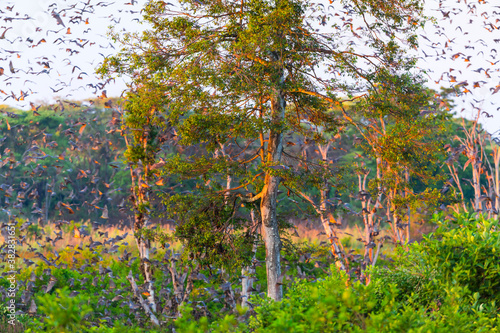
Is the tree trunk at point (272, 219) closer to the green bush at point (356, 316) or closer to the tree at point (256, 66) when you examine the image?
the tree at point (256, 66)

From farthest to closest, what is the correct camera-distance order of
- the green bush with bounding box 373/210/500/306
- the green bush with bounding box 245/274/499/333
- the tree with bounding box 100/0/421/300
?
the tree with bounding box 100/0/421/300, the green bush with bounding box 373/210/500/306, the green bush with bounding box 245/274/499/333

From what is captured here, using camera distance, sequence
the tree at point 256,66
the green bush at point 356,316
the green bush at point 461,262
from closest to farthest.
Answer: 1. the green bush at point 356,316
2. the green bush at point 461,262
3. the tree at point 256,66

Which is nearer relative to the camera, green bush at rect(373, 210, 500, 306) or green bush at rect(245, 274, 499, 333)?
green bush at rect(245, 274, 499, 333)

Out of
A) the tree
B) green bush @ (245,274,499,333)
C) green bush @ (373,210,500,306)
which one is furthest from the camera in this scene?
the tree

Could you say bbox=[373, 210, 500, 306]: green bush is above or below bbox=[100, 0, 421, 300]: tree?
below

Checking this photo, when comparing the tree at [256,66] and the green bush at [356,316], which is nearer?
the green bush at [356,316]

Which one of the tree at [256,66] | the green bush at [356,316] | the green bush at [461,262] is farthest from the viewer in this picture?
the tree at [256,66]

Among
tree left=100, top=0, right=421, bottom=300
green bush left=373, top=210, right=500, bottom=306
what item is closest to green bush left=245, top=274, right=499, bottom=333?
green bush left=373, top=210, right=500, bottom=306

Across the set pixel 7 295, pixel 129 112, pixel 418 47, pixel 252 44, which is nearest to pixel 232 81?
pixel 252 44

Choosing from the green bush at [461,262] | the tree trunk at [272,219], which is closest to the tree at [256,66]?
the tree trunk at [272,219]

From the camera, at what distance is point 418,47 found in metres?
9.68

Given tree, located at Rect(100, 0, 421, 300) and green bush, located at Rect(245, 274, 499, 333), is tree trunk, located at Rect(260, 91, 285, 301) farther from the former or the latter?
green bush, located at Rect(245, 274, 499, 333)

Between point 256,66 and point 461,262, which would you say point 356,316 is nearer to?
point 461,262

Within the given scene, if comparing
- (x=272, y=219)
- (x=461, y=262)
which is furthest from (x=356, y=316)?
(x=272, y=219)
